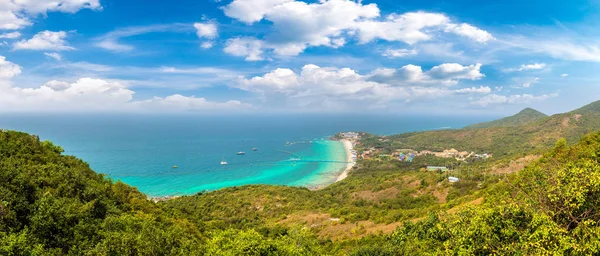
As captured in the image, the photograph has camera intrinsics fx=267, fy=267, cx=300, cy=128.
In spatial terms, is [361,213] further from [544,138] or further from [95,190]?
[544,138]

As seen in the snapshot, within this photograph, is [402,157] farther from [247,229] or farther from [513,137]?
[247,229]

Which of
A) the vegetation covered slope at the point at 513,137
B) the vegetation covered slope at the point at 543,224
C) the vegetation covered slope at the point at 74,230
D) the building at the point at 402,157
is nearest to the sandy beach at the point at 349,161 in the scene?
the vegetation covered slope at the point at 513,137

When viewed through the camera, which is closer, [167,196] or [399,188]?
[399,188]

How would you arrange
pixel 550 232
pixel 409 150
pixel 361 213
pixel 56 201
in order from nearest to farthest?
pixel 550 232 < pixel 56 201 < pixel 361 213 < pixel 409 150

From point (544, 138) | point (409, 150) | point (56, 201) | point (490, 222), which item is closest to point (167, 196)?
point (56, 201)

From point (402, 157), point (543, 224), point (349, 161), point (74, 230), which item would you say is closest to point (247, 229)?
point (74, 230)

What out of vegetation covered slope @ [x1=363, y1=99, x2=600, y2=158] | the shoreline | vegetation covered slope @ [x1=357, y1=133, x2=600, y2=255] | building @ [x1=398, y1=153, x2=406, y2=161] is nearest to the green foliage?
vegetation covered slope @ [x1=357, y1=133, x2=600, y2=255]

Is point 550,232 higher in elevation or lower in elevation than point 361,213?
higher

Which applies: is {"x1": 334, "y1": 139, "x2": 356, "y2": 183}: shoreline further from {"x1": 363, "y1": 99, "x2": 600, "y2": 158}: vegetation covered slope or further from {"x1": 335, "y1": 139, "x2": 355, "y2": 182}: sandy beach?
{"x1": 363, "y1": 99, "x2": 600, "y2": 158}: vegetation covered slope

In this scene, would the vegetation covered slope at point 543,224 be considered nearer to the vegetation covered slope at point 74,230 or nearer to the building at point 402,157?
the vegetation covered slope at point 74,230
